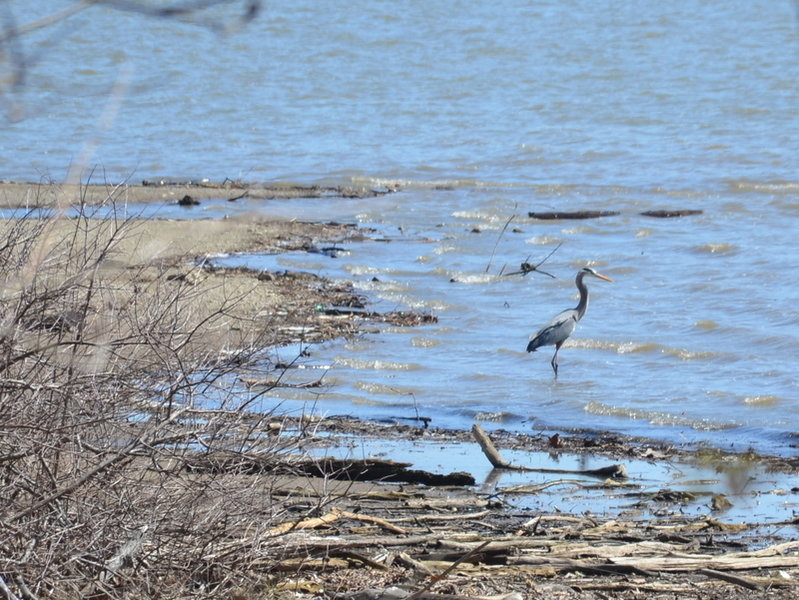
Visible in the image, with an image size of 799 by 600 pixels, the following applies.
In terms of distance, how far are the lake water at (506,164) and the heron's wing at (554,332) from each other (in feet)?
0.44

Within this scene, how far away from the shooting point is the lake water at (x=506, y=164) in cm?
971

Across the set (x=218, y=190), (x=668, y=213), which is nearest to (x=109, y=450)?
(x=668, y=213)

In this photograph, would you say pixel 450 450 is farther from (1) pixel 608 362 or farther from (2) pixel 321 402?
(1) pixel 608 362

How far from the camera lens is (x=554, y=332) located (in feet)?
36.3

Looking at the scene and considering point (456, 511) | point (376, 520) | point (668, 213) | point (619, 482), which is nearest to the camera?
point (376, 520)

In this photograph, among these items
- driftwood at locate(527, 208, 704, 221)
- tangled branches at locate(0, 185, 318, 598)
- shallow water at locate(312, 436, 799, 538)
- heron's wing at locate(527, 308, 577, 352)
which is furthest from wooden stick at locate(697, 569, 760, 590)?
driftwood at locate(527, 208, 704, 221)

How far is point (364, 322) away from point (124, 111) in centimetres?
1799

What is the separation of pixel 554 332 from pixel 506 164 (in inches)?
464

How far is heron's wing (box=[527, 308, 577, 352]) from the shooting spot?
10961 mm

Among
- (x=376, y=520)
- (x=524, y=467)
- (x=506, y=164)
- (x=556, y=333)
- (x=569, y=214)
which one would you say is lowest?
(x=506, y=164)

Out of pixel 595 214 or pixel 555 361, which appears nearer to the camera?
pixel 555 361

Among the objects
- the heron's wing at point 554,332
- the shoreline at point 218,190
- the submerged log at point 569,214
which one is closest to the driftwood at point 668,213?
the submerged log at point 569,214

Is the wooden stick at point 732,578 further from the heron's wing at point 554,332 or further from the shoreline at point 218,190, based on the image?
the shoreline at point 218,190

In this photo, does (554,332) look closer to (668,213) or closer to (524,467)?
(524,467)
